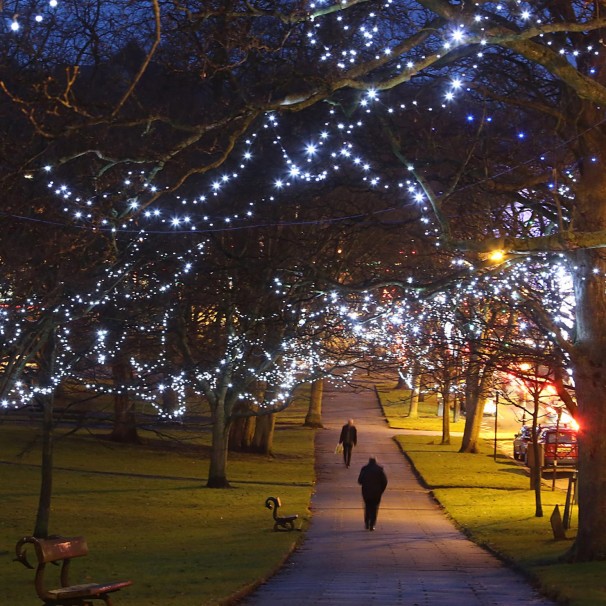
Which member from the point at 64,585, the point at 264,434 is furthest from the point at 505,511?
the point at 64,585

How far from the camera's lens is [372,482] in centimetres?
2009

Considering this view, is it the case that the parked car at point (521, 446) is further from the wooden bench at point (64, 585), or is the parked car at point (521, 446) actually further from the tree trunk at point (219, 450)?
the wooden bench at point (64, 585)

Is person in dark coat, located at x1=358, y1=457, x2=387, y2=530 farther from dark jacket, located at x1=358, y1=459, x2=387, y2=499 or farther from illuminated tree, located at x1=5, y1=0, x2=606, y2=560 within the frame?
illuminated tree, located at x1=5, y1=0, x2=606, y2=560

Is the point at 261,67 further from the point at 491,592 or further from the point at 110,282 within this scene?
the point at 491,592

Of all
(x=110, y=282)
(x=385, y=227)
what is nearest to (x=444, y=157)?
(x=385, y=227)

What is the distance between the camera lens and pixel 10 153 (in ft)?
49.0

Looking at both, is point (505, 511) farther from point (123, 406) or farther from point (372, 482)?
point (123, 406)

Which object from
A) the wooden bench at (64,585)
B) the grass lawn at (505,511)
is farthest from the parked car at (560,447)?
the wooden bench at (64,585)

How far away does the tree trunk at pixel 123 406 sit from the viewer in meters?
23.2

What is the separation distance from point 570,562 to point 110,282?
8.58 m

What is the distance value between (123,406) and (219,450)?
6.59 metres

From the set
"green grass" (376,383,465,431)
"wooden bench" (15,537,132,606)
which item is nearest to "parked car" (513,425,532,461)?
"green grass" (376,383,465,431)

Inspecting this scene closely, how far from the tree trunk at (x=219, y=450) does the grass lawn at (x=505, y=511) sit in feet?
18.8

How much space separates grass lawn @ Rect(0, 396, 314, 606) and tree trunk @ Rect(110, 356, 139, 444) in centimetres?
79
